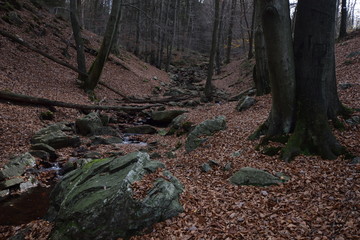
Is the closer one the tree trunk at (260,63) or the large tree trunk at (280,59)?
the large tree trunk at (280,59)

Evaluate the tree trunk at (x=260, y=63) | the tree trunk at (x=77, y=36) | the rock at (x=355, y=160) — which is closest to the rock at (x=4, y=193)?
the rock at (x=355, y=160)

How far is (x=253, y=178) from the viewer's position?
577 cm

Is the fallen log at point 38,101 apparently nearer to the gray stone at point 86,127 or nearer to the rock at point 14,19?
the gray stone at point 86,127

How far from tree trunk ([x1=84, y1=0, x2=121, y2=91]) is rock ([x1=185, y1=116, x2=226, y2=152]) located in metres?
9.33

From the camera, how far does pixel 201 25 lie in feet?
155

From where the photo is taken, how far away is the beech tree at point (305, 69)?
6.04 meters

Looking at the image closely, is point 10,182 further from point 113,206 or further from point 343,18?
point 343,18

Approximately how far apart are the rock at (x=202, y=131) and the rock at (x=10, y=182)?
500cm

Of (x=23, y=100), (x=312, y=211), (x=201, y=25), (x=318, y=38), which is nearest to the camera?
(x=312, y=211)

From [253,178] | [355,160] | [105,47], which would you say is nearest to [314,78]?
[355,160]

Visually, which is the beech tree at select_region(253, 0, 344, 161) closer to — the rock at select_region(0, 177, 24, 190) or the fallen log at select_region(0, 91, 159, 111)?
the rock at select_region(0, 177, 24, 190)

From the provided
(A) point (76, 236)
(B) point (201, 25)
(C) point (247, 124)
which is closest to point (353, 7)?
(B) point (201, 25)

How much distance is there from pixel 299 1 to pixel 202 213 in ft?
17.3

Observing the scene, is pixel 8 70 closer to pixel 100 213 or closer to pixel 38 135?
pixel 38 135
